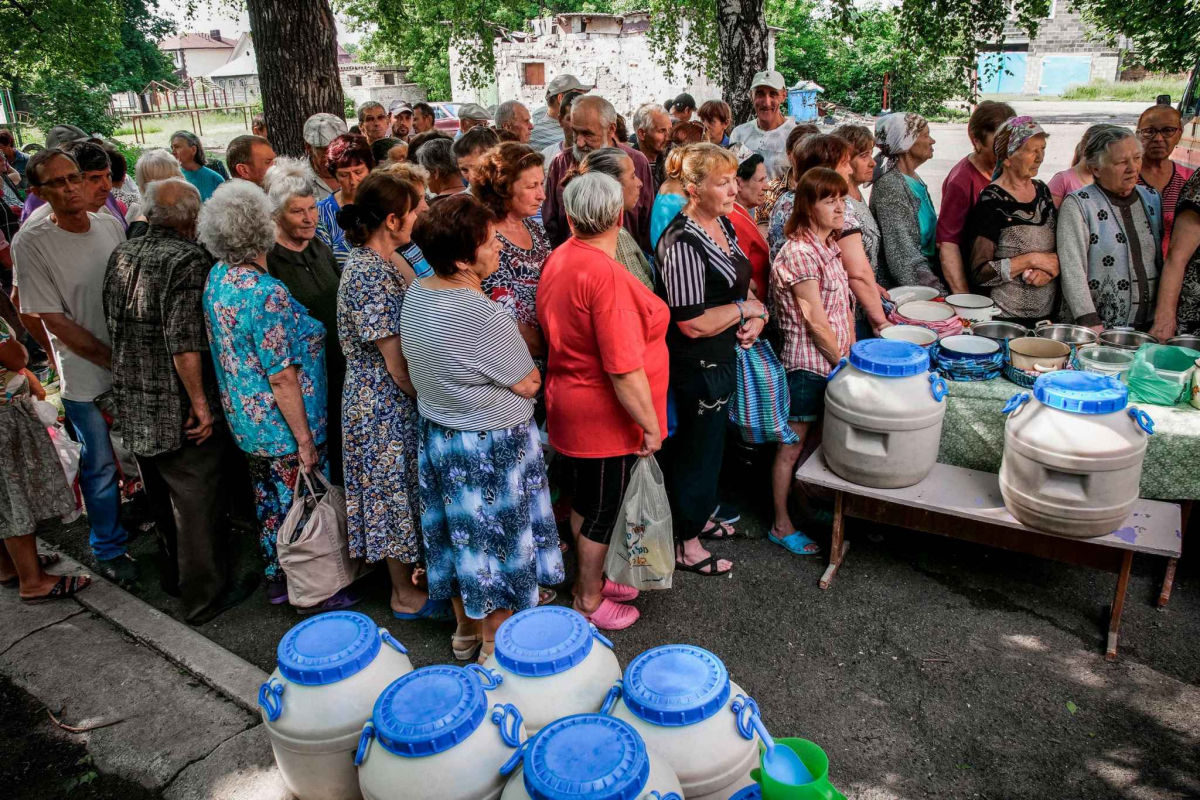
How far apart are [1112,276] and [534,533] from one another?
324 cm

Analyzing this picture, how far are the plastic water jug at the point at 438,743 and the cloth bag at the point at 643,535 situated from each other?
149cm

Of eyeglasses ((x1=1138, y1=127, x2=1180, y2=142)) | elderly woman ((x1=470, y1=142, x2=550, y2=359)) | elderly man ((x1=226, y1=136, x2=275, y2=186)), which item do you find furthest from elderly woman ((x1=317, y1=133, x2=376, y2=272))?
eyeglasses ((x1=1138, y1=127, x2=1180, y2=142))

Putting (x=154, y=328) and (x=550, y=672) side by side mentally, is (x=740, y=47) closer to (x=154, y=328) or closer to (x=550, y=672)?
(x=154, y=328)

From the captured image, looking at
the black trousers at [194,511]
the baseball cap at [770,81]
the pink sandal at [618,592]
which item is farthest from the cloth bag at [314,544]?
the baseball cap at [770,81]

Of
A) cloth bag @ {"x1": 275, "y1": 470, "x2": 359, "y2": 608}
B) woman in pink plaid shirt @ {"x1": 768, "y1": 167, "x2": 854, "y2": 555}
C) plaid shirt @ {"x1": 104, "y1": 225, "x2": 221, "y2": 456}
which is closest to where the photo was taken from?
plaid shirt @ {"x1": 104, "y1": 225, "x2": 221, "y2": 456}

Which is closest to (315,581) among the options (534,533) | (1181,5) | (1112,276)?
(534,533)

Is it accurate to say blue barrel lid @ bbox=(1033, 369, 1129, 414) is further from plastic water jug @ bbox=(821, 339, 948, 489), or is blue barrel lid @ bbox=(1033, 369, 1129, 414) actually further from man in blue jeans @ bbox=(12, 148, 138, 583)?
man in blue jeans @ bbox=(12, 148, 138, 583)

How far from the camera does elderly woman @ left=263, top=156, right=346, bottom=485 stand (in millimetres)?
3443

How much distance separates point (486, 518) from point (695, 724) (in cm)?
142

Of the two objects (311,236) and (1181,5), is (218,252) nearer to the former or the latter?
(311,236)

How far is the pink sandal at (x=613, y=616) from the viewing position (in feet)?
11.3

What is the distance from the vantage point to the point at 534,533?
3.13 metres

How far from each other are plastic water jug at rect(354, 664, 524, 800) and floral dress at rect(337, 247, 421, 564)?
1.55 m

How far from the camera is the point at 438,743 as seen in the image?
166 centimetres
